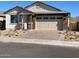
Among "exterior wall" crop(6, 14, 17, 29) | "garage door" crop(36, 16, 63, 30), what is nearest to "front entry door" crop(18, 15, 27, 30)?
"exterior wall" crop(6, 14, 17, 29)

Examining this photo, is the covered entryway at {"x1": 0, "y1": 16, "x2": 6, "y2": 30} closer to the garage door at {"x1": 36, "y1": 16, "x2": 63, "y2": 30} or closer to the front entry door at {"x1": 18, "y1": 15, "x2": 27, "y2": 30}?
the front entry door at {"x1": 18, "y1": 15, "x2": 27, "y2": 30}

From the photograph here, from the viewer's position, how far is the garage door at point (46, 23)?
3819cm

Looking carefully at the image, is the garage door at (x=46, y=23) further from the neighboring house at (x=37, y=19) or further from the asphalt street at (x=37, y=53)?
the asphalt street at (x=37, y=53)

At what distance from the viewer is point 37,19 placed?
1538 inches

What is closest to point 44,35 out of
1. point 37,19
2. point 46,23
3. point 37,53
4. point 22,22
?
point 46,23

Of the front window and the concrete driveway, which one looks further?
the front window

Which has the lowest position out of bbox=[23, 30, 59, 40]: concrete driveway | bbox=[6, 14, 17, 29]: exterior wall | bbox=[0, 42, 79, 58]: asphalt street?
bbox=[0, 42, 79, 58]: asphalt street

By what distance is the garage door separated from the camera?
125 ft

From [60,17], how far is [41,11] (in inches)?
162

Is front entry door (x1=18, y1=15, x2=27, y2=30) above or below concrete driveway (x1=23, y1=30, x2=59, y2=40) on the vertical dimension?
above

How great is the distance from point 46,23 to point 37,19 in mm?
1633

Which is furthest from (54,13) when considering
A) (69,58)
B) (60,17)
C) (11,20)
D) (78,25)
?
(69,58)

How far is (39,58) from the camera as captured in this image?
1315 centimetres

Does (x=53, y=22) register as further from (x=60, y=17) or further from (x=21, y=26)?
(x=21, y=26)
